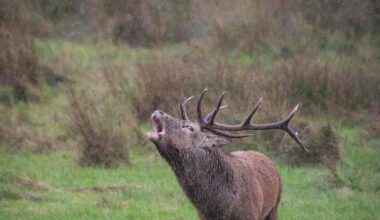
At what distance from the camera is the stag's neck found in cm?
744

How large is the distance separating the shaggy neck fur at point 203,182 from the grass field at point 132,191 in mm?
1901

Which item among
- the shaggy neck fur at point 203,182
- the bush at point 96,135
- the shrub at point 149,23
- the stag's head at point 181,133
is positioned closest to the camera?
the stag's head at point 181,133

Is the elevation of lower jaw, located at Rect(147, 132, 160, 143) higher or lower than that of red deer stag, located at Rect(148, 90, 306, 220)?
higher

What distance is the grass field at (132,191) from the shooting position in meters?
9.58

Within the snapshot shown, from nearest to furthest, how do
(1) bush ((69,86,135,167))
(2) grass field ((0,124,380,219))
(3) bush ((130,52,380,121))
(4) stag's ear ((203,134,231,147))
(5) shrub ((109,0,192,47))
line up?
(4) stag's ear ((203,134,231,147)) < (2) grass field ((0,124,380,219)) < (1) bush ((69,86,135,167)) < (3) bush ((130,52,380,121)) < (5) shrub ((109,0,192,47))

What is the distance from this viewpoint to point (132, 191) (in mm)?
10664

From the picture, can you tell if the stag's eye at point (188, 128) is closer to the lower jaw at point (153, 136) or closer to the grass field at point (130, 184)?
the lower jaw at point (153, 136)

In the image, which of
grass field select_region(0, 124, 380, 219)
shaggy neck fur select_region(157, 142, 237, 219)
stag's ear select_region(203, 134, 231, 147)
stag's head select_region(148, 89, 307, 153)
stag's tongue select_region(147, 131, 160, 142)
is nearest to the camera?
stag's tongue select_region(147, 131, 160, 142)

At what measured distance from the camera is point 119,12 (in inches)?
829

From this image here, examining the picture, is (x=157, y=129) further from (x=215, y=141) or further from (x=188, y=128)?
(x=215, y=141)

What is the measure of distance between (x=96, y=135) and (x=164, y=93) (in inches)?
106

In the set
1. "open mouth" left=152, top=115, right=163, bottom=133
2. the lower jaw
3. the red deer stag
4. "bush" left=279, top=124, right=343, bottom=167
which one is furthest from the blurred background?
the lower jaw

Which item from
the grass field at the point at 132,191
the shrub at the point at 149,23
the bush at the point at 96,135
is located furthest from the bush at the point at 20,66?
the bush at the point at 96,135

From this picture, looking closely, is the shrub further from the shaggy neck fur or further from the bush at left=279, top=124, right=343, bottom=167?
the shaggy neck fur
